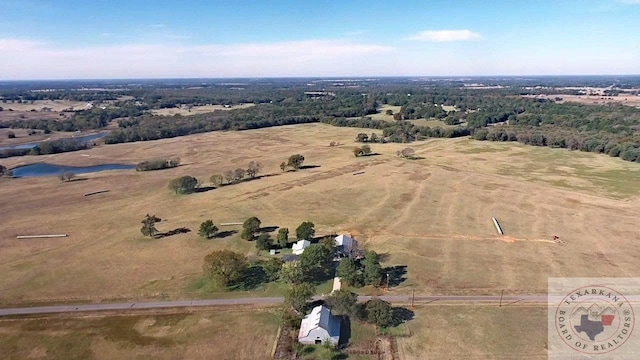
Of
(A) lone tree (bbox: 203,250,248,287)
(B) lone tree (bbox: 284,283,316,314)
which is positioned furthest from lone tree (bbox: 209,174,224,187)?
(B) lone tree (bbox: 284,283,316,314)

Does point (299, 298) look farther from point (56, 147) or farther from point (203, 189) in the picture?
point (56, 147)

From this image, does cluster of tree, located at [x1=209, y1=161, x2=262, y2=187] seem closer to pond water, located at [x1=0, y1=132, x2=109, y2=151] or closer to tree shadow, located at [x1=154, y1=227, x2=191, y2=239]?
tree shadow, located at [x1=154, y1=227, x2=191, y2=239]

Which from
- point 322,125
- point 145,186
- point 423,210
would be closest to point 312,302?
point 423,210

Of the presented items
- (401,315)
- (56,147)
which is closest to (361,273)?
(401,315)

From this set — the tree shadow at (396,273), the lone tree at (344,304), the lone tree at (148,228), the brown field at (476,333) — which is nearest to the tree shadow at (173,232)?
the lone tree at (148,228)

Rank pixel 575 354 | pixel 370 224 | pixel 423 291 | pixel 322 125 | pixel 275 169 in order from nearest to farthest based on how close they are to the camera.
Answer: pixel 575 354
pixel 423 291
pixel 370 224
pixel 275 169
pixel 322 125

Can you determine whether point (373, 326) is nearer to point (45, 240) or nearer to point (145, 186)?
point (45, 240)
